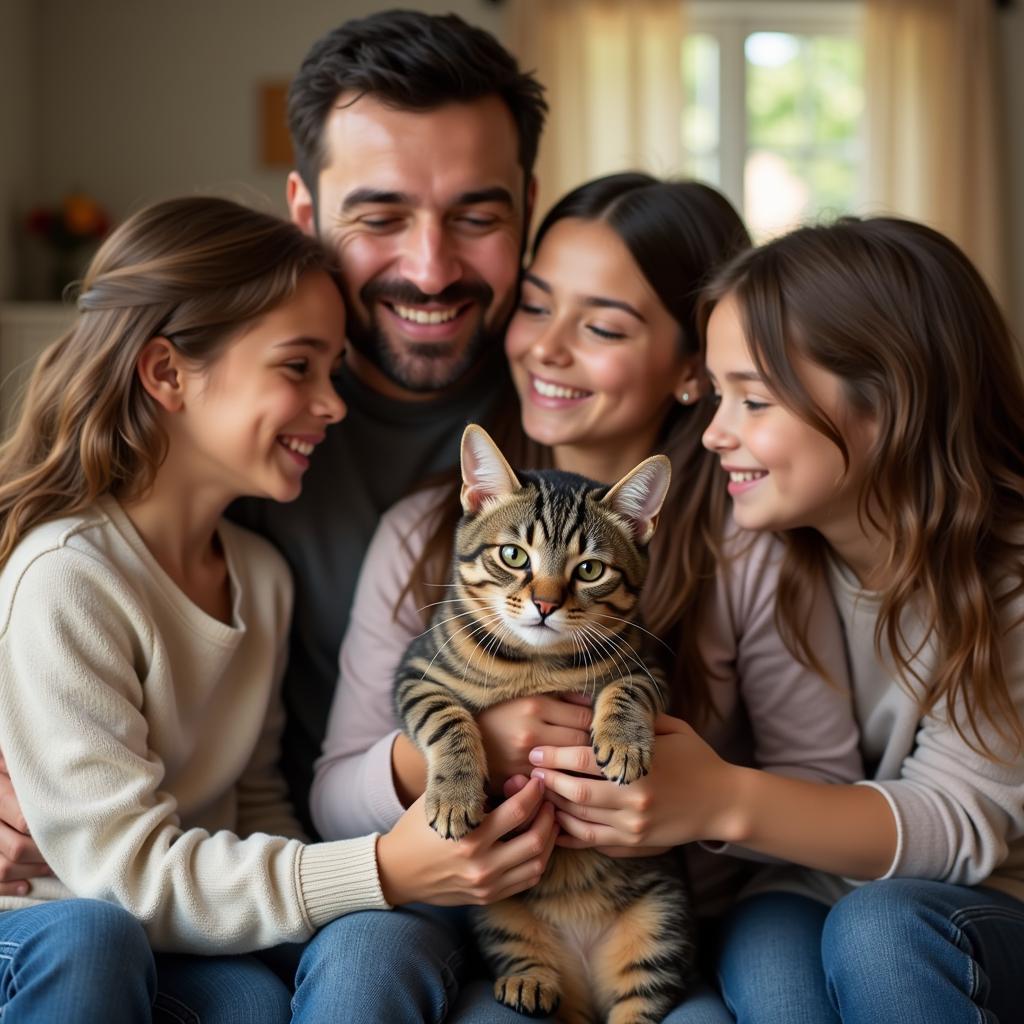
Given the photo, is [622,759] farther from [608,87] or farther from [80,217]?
[608,87]

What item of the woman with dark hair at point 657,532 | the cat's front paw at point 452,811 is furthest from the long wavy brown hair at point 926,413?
the cat's front paw at point 452,811

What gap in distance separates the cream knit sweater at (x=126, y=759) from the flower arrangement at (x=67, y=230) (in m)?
3.95

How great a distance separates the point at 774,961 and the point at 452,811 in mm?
501

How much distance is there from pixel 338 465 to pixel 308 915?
32.3 inches

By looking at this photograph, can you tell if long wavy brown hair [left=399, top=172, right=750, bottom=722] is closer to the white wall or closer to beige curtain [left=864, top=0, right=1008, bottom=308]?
the white wall

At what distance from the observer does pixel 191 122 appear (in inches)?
214

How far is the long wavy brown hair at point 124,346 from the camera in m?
1.58

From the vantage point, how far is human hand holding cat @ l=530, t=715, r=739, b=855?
4.58 feet

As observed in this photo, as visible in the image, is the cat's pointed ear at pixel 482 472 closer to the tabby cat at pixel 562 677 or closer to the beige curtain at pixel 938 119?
the tabby cat at pixel 562 677

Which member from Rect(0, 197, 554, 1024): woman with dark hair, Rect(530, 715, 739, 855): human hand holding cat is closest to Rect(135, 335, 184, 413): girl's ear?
Rect(0, 197, 554, 1024): woman with dark hair

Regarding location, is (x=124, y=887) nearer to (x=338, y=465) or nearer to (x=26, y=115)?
(x=338, y=465)

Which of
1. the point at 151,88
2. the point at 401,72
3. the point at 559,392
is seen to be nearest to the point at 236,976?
the point at 559,392

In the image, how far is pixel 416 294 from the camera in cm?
189

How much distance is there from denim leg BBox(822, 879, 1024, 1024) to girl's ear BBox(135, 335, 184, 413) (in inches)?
46.4
